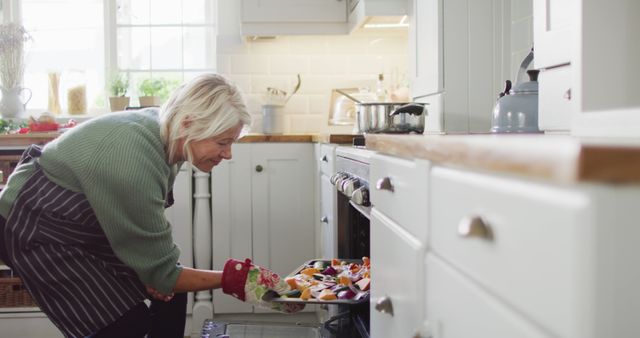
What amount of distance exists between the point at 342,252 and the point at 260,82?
1.84 meters

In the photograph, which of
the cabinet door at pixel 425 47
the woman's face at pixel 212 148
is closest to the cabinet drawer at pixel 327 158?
the cabinet door at pixel 425 47

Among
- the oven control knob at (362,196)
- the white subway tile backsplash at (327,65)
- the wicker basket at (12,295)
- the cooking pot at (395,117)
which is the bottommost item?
the wicker basket at (12,295)

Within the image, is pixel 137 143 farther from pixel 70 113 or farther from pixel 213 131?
pixel 70 113

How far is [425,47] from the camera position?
285 cm

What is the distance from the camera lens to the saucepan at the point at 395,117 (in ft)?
7.04

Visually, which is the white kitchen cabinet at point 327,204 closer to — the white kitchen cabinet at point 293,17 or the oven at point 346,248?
the oven at point 346,248

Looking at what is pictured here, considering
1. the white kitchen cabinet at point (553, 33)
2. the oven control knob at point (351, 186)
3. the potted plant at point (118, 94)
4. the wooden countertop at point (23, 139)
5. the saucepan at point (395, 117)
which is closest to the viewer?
the white kitchen cabinet at point (553, 33)

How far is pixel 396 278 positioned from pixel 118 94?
120 inches

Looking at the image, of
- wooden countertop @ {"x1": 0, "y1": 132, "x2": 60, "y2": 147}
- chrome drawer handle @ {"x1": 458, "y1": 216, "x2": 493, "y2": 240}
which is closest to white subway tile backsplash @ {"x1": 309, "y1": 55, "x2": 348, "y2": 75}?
wooden countertop @ {"x1": 0, "y1": 132, "x2": 60, "y2": 147}

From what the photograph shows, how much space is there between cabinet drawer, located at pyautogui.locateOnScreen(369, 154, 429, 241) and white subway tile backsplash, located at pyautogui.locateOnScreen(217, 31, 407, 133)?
2.64 m

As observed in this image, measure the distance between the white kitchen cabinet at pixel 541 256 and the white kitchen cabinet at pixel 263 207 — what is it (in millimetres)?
2530

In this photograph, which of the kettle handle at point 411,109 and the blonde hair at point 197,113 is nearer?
the blonde hair at point 197,113

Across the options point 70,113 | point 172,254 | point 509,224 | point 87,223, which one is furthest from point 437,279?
point 70,113

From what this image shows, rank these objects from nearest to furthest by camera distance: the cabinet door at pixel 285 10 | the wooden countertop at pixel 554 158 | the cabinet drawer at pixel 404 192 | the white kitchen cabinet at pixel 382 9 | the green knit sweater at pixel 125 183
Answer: the wooden countertop at pixel 554 158
the cabinet drawer at pixel 404 192
the green knit sweater at pixel 125 183
the white kitchen cabinet at pixel 382 9
the cabinet door at pixel 285 10
